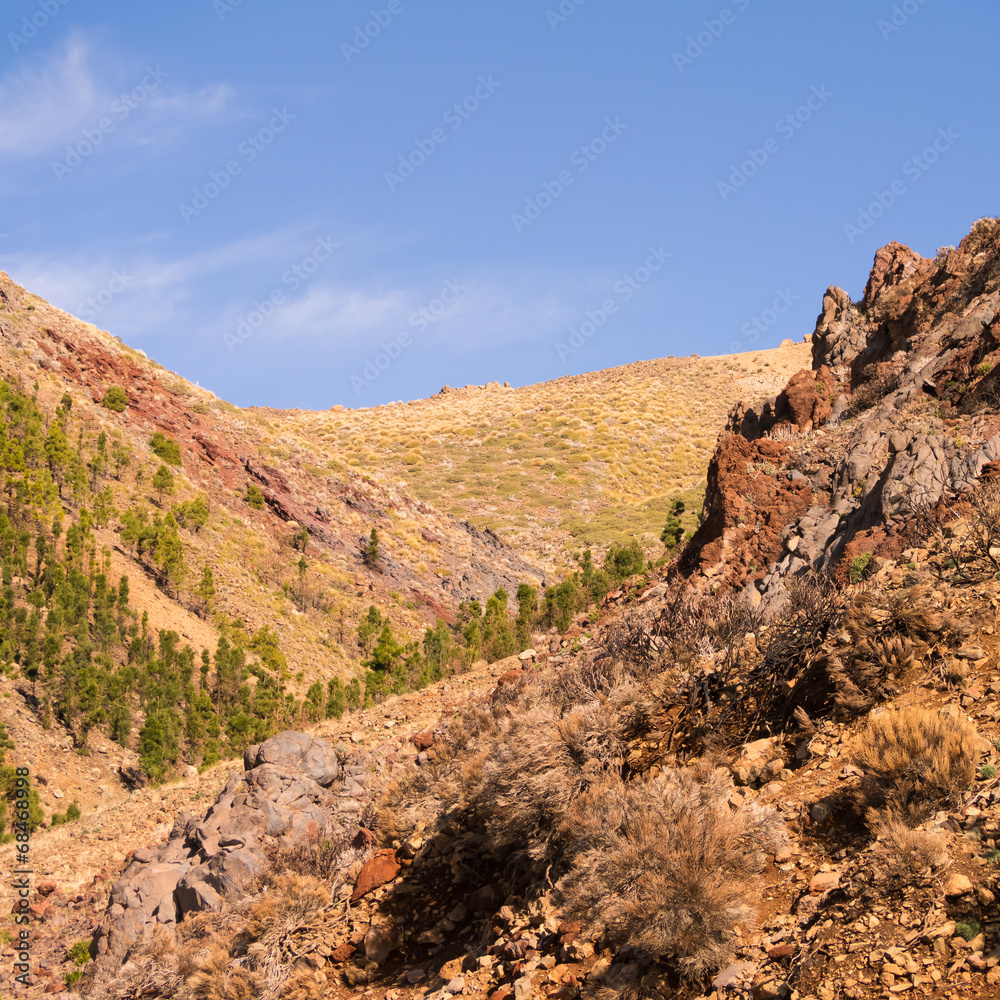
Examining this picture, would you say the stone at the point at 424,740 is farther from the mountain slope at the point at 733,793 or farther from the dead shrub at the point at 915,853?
the dead shrub at the point at 915,853

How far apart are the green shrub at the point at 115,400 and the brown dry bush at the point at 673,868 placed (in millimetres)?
32961

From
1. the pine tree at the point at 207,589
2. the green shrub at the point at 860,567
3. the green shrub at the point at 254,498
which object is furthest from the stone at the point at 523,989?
the green shrub at the point at 254,498

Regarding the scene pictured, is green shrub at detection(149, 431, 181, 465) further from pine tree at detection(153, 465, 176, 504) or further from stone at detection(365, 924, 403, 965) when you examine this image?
stone at detection(365, 924, 403, 965)

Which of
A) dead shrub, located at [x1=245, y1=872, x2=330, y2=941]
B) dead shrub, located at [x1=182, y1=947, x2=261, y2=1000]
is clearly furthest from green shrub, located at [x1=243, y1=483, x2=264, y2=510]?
dead shrub, located at [x1=182, y1=947, x2=261, y2=1000]

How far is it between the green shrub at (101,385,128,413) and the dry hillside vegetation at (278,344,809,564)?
1076 cm

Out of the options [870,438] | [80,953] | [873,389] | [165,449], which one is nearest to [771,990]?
[870,438]

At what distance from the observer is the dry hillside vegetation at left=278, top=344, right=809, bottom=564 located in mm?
48125

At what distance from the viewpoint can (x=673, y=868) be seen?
497 cm

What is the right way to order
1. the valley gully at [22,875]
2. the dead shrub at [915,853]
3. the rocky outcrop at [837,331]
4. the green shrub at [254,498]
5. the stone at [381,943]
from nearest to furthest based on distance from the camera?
the dead shrub at [915,853], the stone at [381,943], the valley gully at [22,875], the rocky outcrop at [837,331], the green shrub at [254,498]

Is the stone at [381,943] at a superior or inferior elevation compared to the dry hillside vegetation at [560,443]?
inferior

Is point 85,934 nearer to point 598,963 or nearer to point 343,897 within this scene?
point 343,897

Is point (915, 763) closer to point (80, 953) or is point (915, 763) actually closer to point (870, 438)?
point (870, 438)

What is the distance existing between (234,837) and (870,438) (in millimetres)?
10932

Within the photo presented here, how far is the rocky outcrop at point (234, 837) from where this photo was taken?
10.3 meters
